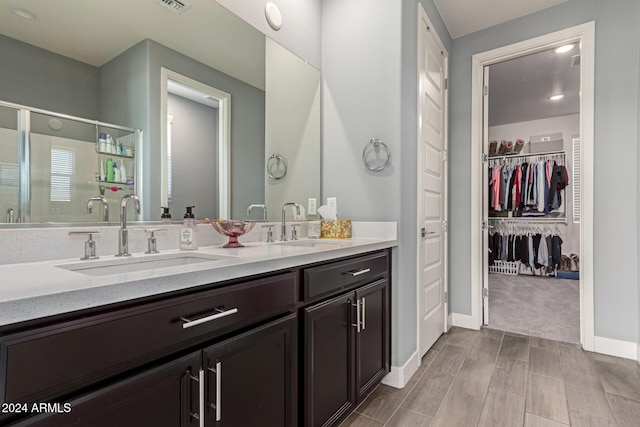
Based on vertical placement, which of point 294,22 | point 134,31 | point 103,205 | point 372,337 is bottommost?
point 372,337

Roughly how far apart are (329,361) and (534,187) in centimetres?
491

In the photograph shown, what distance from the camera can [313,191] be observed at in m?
2.25

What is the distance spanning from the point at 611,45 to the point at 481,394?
2701 millimetres

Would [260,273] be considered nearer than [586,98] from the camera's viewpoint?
Yes

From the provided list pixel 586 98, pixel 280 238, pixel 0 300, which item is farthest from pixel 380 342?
pixel 586 98

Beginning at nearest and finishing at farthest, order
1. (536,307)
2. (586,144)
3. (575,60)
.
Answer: (586,144)
(575,60)
(536,307)

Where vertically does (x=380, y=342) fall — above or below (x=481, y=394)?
above

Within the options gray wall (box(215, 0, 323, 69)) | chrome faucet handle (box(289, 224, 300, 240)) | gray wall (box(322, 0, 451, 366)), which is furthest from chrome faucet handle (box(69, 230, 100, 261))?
gray wall (box(322, 0, 451, 366))

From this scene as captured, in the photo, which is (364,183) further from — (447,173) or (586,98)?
(586,98)

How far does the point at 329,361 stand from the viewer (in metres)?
1.35

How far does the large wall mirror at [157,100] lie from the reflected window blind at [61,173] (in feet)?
0.04

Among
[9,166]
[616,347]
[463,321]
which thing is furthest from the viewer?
[463,321]

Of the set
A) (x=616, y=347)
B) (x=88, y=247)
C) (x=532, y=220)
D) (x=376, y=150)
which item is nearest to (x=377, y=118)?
(x=376, y=150)

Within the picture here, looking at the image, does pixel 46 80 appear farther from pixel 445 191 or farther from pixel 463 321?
pixel 463 321
